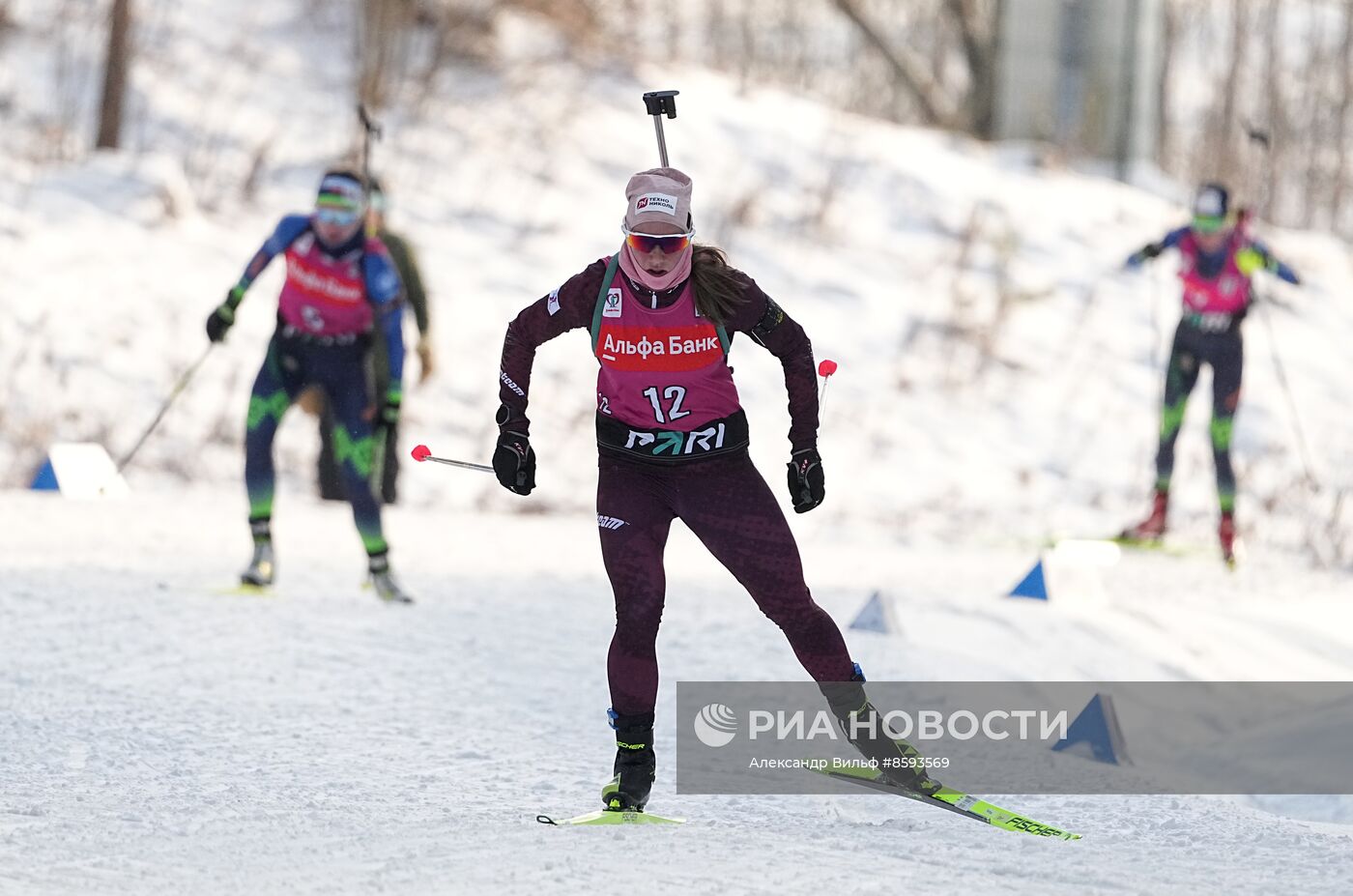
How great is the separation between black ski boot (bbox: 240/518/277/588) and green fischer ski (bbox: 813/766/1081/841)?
382 centimetres

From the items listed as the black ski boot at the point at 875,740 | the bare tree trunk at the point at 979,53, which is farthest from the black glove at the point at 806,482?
the bare tree trunk at the point at 979,53

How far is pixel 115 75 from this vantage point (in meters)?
15.9

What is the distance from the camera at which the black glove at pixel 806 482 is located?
472 centimetres

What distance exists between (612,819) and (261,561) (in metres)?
3.89

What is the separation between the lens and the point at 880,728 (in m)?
4.91

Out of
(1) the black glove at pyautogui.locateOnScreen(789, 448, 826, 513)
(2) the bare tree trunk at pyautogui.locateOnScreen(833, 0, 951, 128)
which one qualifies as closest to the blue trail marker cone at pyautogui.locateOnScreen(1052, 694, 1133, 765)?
(1) the black glove at pyautogui.locateOnScreen(789, 448, 826, 513)

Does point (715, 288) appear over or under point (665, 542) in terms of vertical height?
over

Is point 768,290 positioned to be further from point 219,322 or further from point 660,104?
point 660,104

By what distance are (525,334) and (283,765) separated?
156 centimetres

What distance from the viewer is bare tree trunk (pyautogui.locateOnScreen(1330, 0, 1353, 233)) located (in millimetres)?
29672

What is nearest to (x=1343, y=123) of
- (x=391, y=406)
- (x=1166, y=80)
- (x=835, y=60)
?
(x=1166, y=80)

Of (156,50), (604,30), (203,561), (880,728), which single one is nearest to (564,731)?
(880,728)
